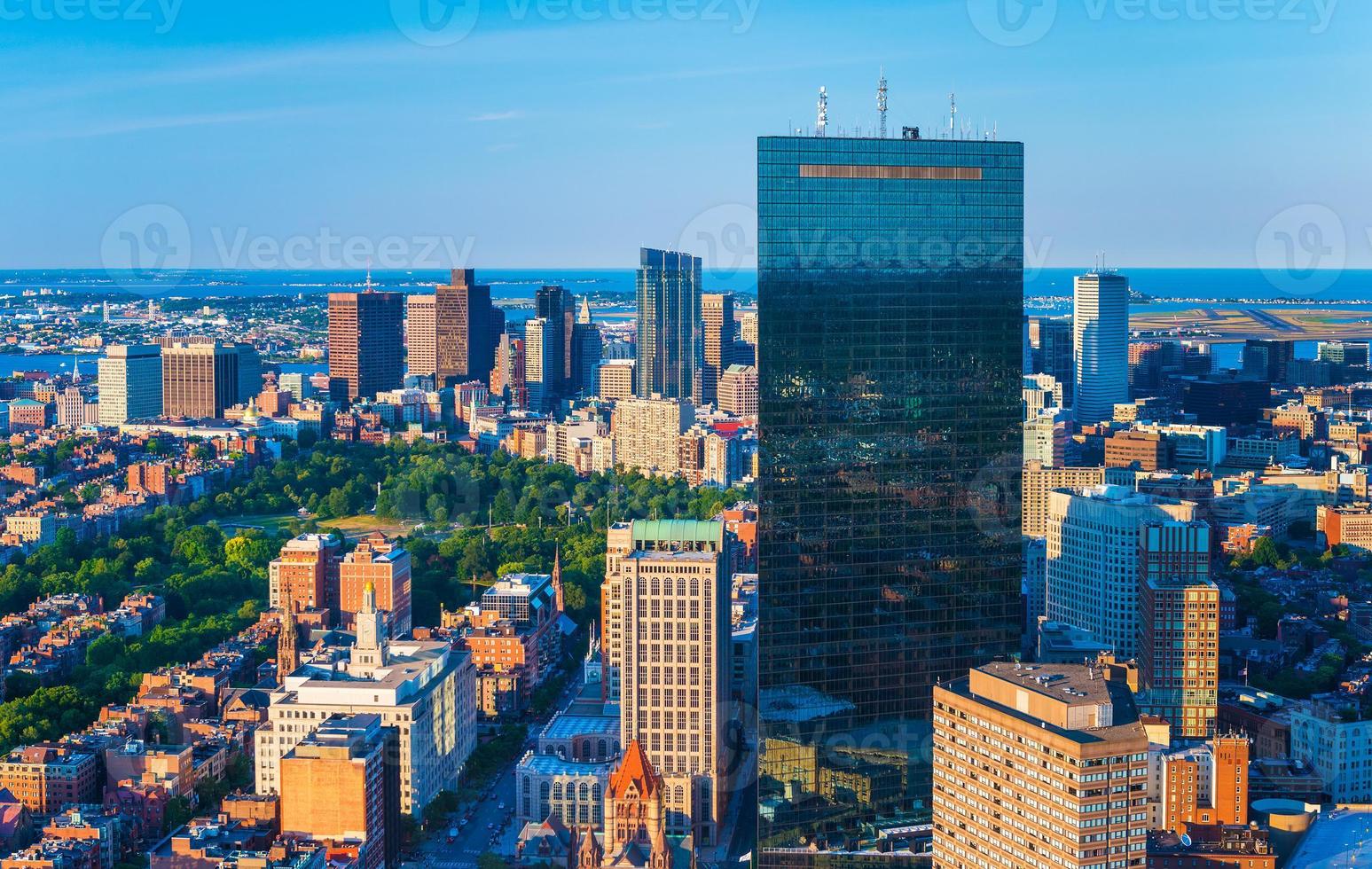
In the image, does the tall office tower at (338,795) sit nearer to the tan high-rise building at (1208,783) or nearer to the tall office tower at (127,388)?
the tan high-rise building at (1208,783)

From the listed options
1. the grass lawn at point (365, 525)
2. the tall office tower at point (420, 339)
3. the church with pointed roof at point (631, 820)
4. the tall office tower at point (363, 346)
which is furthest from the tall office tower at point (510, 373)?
the church with pointed roof at point (631, 820)

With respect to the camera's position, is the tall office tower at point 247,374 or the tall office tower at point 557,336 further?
the tall office tower at point 557,336

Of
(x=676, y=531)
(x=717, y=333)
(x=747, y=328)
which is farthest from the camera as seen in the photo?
(x=747, y=328)

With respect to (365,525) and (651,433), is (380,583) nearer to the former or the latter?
(365,525)

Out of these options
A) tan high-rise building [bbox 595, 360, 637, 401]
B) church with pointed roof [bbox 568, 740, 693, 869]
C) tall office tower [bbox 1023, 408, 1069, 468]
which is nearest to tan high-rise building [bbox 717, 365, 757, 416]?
tan high-rise building [bbox 595, 360, 637, 401]

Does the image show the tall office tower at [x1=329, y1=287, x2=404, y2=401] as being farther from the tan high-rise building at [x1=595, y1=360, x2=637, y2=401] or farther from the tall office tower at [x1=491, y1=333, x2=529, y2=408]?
the tan high-rise building at [x1=595, y1=360, x2=637, y2=401]

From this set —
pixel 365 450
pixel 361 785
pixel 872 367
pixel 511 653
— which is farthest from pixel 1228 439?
pixel 361 785

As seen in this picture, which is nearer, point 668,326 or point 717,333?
point 668,326

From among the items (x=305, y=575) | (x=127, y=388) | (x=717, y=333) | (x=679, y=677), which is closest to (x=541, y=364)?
(x=717, y=333)
